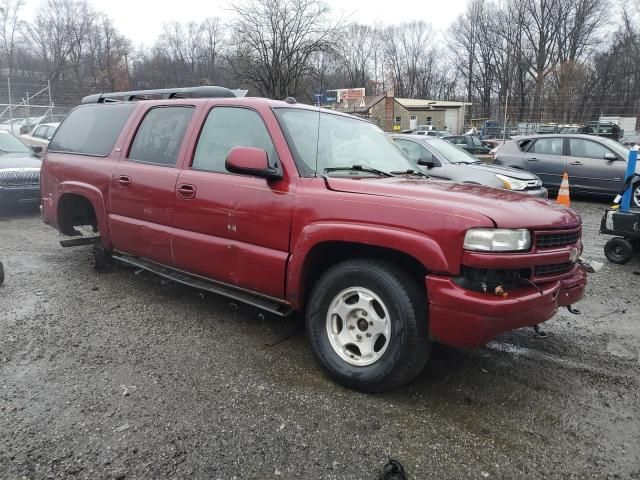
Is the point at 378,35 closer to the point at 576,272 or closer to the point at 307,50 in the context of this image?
the point at 307,50

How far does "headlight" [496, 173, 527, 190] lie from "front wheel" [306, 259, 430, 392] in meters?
6.06

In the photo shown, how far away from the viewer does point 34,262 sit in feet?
19.1

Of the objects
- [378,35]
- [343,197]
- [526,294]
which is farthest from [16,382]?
[378,35]

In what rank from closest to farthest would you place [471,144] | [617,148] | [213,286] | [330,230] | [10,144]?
[330,230]
[213,286]
[10,144]
[617,148]
[471,144]

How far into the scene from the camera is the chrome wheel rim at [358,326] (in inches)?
115

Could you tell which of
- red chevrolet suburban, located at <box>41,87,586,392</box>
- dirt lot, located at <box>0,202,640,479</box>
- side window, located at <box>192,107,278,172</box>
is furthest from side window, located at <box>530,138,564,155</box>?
side window, located at <box>192,107,278,172</box>

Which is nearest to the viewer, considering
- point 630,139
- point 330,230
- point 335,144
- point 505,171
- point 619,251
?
point 330,230

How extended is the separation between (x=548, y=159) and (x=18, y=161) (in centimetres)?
1157

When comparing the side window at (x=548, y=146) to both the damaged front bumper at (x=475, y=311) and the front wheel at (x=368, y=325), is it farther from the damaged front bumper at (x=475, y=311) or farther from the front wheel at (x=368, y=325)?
the front wheel at (x=368, y=325)

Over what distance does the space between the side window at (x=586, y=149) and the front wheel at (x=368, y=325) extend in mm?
10561

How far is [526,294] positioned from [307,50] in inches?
1240

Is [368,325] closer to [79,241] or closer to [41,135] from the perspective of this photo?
[79,241]

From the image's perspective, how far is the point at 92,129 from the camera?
16.5ft

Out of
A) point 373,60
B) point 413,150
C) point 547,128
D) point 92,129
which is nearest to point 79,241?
point 92,129
